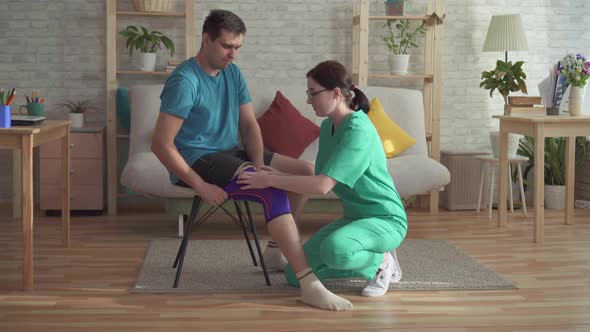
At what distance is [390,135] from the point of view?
5.16m

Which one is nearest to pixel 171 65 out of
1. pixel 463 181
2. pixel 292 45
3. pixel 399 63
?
pixel 292 45

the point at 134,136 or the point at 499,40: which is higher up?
the point at 499,40

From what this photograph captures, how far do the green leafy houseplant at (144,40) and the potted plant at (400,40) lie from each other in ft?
5.15

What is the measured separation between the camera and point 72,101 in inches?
232

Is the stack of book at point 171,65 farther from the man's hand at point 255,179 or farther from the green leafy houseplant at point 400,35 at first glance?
the man's hand at point 255,179

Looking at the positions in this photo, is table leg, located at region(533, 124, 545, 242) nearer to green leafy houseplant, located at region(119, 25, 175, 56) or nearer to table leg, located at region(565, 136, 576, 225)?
table leg, located at region(565, 136, 576, 225)

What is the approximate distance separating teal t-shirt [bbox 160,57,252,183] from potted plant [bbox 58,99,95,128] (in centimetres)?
241

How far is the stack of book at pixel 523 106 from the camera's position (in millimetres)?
4992

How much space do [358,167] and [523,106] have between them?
2220mm

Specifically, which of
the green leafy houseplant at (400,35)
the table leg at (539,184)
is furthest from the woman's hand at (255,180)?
the green leafy houseplant at (400,35)

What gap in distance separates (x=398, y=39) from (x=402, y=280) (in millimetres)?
2884

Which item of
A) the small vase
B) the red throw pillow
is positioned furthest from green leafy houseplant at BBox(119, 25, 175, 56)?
the small vase

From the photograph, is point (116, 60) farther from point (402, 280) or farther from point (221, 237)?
point (402, 280)

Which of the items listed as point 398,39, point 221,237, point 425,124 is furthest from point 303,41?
point 221,237
